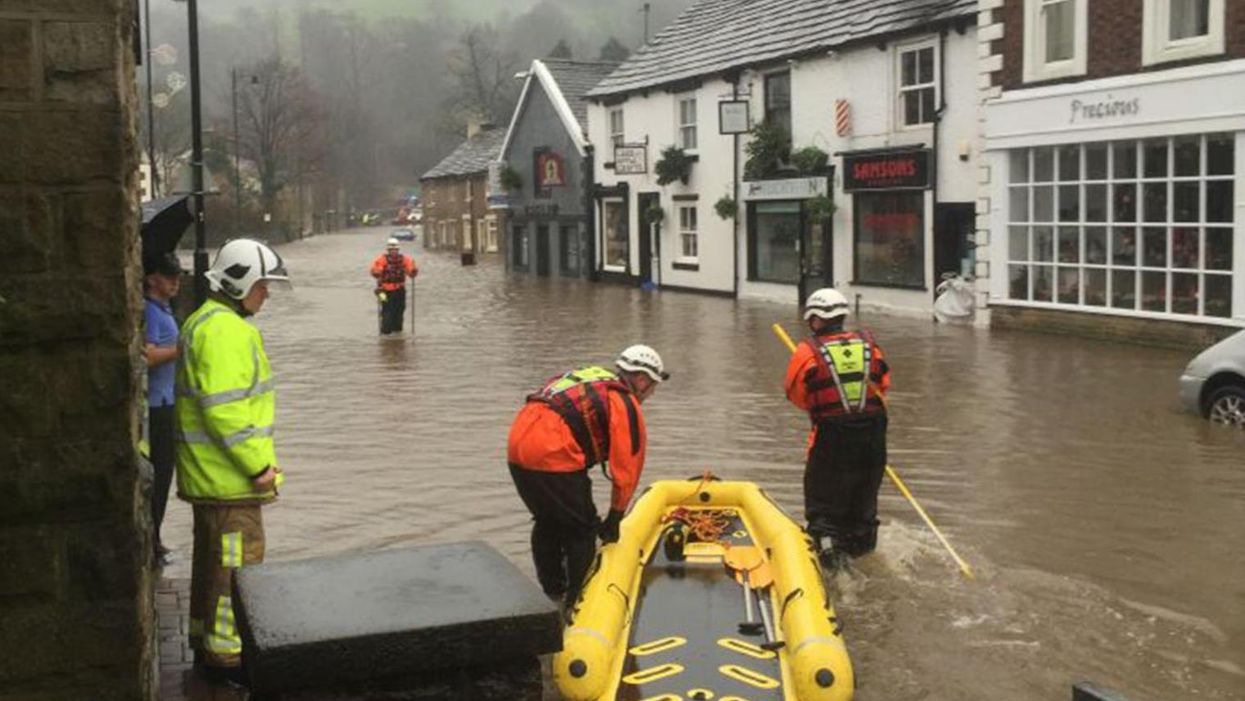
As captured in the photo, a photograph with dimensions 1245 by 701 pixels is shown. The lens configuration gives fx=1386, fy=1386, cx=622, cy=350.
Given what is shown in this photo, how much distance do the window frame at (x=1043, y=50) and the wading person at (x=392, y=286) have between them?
10.5m

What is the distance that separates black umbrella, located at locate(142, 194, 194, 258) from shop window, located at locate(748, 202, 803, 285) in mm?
21976

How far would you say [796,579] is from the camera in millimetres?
6562

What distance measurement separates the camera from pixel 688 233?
3494 centimetres

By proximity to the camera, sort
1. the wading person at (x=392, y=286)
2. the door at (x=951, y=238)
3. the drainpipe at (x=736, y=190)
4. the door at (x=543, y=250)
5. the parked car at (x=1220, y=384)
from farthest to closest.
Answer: the door at (x=543, y=250)
the drainpipe at (x=736, y=190)
the door at (x=951, y=238)
the wading person at (x=392, y=286)
the parked car at (x=1220, y=384)

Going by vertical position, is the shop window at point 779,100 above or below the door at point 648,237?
above

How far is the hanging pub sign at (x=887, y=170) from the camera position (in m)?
25.2

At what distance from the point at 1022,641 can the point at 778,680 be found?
190 cm

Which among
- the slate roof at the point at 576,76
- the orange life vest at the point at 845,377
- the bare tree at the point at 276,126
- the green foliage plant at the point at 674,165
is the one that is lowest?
the orange life vest at the point at 845,377

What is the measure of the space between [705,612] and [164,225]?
3.87 m

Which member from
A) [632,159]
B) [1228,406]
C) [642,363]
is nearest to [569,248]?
[632,159]

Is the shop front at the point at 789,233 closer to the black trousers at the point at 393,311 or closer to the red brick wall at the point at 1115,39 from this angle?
the red brick wall at the point at 1115,39

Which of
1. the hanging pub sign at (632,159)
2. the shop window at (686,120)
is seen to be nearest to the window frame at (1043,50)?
the shop window at (686,120)

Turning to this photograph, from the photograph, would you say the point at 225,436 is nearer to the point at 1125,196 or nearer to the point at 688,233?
the point at 1125,196

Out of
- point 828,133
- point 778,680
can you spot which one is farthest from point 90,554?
point 828,133
